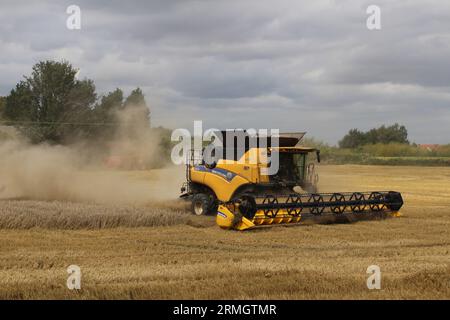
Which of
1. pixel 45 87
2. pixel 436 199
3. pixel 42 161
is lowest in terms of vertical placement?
pixel 436 199

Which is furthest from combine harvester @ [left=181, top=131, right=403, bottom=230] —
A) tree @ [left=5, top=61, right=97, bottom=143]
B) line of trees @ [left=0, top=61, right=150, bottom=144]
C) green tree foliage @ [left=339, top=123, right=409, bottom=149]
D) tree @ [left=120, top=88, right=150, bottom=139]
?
green tree foliage @ [left=339, top=123, right=409, bottom=149]

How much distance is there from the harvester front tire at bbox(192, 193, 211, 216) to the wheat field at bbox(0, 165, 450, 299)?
605mm

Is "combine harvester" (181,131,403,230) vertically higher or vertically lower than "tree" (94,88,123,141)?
lower

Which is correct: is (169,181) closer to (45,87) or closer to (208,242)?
(208,242)

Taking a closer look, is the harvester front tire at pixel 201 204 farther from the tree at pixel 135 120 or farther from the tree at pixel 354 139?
the tree at pixel 354 139

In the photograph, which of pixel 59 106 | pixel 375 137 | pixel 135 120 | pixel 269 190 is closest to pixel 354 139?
pixel 375 137

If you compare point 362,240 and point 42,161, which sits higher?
point 42,161

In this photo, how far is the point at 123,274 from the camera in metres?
8.06

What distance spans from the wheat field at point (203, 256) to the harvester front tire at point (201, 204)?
605 millimetres

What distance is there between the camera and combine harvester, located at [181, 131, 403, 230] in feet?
44.5

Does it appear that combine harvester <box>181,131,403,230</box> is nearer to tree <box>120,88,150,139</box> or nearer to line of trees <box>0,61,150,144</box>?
tree <box>120,88,150,139</box>

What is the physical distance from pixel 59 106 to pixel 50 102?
78 centimetres
